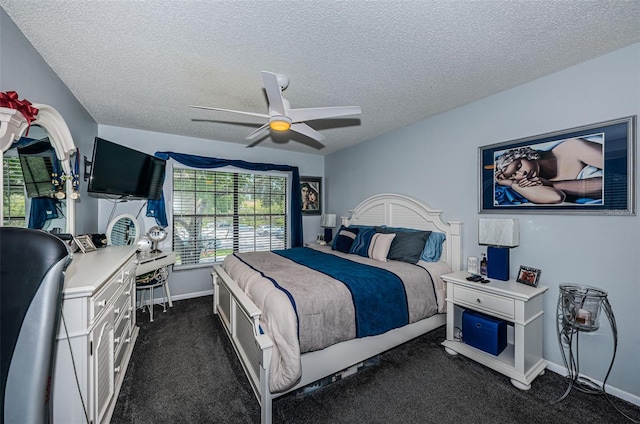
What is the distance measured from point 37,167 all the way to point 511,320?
12.7 ft

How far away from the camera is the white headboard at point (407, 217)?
303cm

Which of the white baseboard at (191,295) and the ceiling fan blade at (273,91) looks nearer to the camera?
the ceiling fan blade at (273,91)

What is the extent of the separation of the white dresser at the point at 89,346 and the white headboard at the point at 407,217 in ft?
10.5

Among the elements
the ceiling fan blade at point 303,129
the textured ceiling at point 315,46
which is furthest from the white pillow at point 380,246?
the textured ceiling at point 315,46

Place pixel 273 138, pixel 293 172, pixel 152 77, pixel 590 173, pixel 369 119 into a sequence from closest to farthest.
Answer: pixel 590 173 → pixel 152 77 → pixel 369 119 → pixel 273 138 → pixel 293 172

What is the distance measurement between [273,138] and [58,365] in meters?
3.62

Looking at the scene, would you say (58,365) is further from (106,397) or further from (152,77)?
(152,77)

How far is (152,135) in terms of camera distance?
13.1ft

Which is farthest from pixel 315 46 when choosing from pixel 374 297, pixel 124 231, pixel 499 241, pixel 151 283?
pixel 124 231

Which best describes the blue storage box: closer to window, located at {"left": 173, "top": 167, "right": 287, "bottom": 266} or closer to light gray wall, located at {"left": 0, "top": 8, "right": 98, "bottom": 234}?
window, located at {"left": 173, "top": 167, "right": 287, "bottom": 266}

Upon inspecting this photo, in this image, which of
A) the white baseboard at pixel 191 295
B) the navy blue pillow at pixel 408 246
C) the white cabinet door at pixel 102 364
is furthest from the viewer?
the white baseboard at pixel 191 295

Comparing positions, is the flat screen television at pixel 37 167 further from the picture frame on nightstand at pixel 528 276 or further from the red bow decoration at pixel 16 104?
the picture frame on nightstand at pixel 528 276


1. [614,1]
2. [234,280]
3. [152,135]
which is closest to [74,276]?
[234,280]

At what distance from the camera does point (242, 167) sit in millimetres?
4609
